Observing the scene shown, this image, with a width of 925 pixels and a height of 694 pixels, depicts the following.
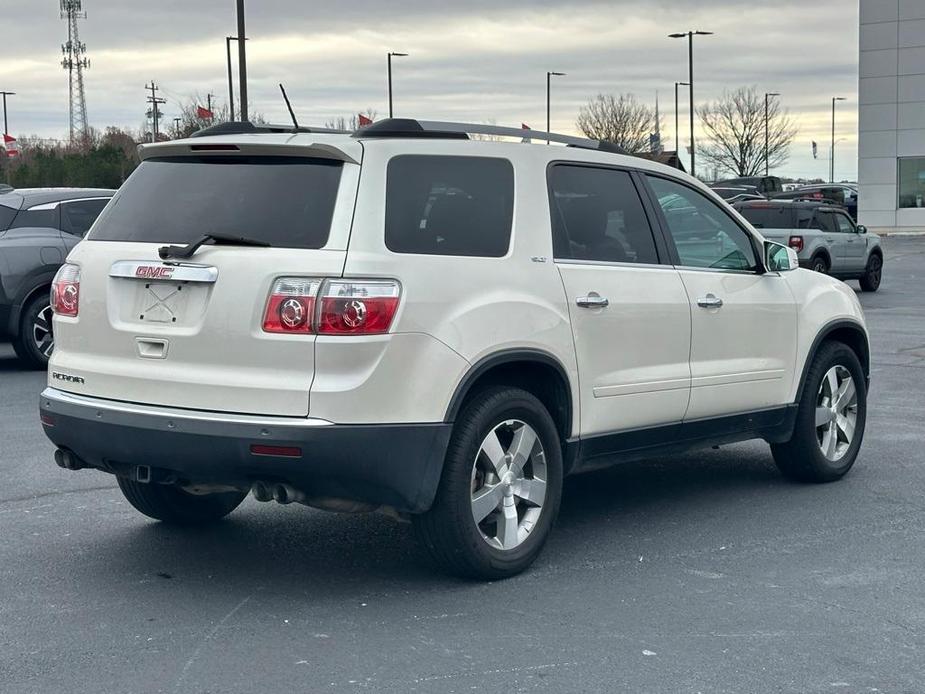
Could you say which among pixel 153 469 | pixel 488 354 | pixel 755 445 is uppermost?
pixel 488 354

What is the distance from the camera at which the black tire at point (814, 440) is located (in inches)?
293

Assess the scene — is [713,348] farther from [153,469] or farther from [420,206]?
[153,469]

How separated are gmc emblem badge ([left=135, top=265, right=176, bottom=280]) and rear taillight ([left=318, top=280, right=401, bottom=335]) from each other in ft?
2.31

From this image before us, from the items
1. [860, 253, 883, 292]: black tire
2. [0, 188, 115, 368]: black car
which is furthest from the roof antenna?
[860, 253, 883, 292]: black tire

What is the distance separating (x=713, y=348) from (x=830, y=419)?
1.32 m

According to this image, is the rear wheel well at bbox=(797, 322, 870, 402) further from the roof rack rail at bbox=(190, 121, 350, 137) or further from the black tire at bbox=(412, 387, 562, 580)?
the roof rack rail at bbox=(190, 121, 350, 137)

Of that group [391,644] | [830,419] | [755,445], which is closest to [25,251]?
[755,445]

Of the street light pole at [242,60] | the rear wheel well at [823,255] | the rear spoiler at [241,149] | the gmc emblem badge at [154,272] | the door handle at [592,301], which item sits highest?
the street light pole at [242,60]

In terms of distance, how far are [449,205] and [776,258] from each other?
2.41 meters

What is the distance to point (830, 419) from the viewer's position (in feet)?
25.1

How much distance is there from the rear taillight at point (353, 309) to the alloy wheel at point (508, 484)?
76cm

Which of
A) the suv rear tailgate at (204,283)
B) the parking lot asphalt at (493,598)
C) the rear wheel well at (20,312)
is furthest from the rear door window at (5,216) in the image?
the suv rear tailgate at (204,283)

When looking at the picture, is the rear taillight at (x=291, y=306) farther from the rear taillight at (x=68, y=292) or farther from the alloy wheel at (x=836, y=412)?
the alloy wheel at (x=836, y=412)

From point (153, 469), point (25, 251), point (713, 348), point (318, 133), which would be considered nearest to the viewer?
point (153, 469)
